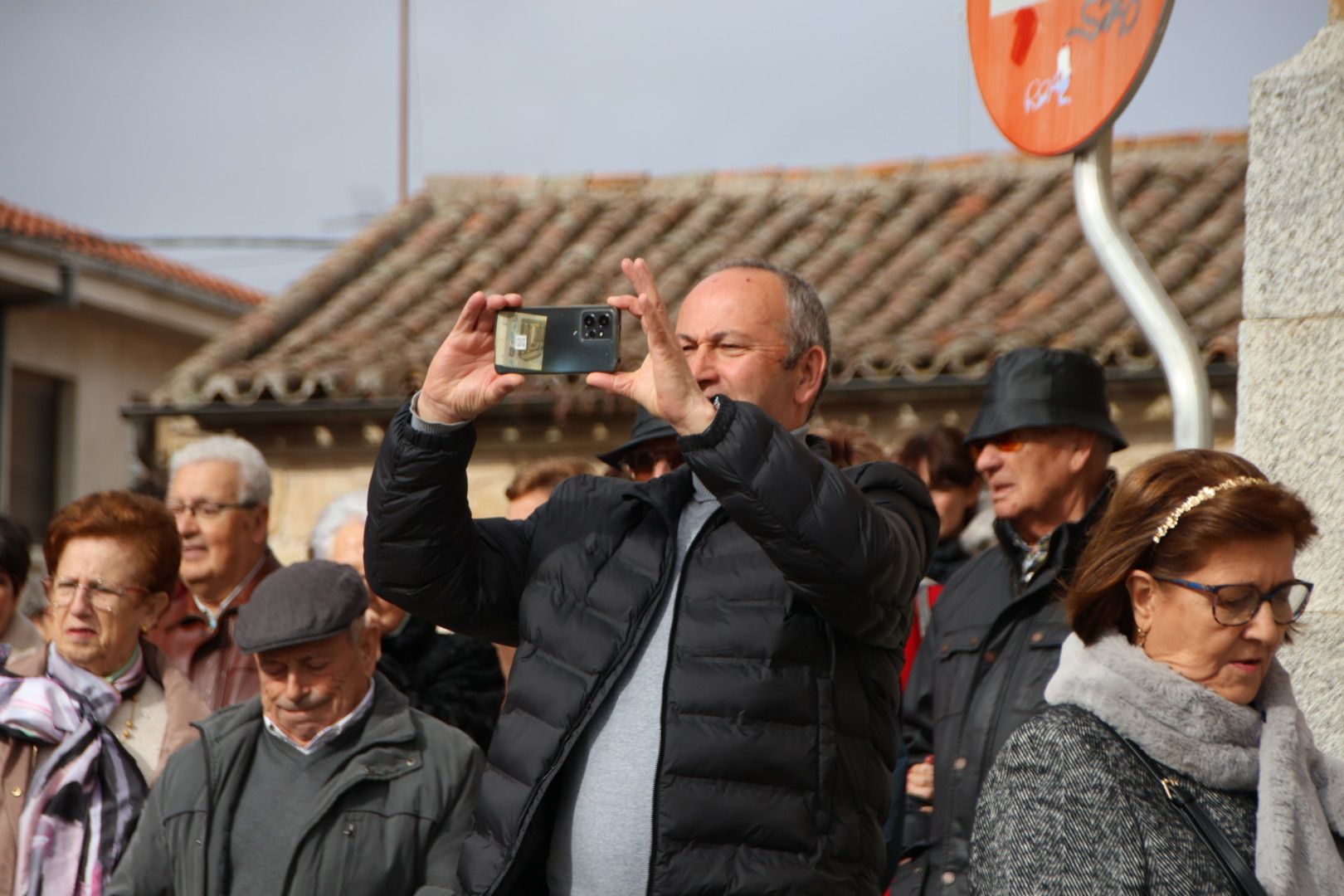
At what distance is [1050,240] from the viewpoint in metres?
12.1

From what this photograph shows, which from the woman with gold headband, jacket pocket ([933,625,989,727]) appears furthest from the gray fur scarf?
jacket pocket ([933,625,989,727])

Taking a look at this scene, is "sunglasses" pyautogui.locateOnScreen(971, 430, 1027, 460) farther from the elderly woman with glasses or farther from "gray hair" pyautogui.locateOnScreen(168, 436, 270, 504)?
"gray hair" pyautogui.locateOnScreen(168, 436, 270, 504)

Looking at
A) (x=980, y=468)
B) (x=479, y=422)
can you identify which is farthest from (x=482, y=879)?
(x=479, y=422)

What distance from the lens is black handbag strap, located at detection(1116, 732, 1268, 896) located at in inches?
97.3

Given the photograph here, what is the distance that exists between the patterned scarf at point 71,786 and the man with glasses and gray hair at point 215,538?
76 cm

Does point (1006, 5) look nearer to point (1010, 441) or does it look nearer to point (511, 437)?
point (1010, 441)

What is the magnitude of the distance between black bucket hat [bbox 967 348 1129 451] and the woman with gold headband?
63.7 inches

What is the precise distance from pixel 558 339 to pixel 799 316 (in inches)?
18.4

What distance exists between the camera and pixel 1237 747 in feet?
8.57

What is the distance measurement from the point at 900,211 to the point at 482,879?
Result: 11.0 m

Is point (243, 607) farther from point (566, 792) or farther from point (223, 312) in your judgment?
point (223, 312)

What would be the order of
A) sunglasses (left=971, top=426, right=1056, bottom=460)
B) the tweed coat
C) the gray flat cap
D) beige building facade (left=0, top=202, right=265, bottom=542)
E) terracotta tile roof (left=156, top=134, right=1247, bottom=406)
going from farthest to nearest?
beige building facade (left=0, top=202, right=265, bottom=542) → terracotta tile roof (left=156, top=134, right=1247, bottom=406) → sunglasses (left=971, top=426, right=1056, bottom=460) → the gray flat cap → the tweed coat

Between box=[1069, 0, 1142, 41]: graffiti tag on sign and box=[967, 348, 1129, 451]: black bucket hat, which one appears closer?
box=[1069, 0, 1142, 41]: graffiti tag on sign

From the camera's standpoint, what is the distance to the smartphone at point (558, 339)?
291 centimetres
